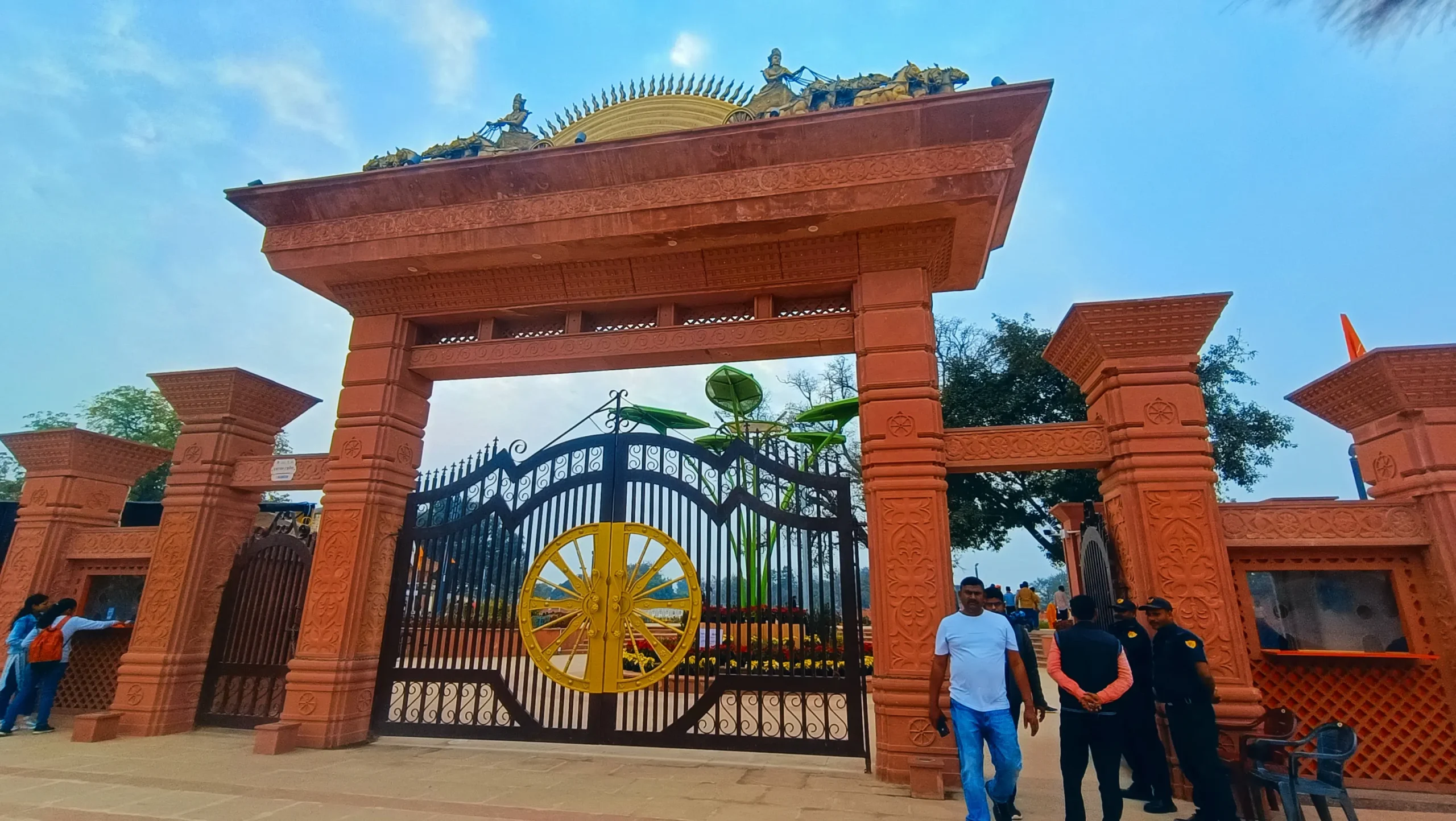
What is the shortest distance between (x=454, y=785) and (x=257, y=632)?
320cm

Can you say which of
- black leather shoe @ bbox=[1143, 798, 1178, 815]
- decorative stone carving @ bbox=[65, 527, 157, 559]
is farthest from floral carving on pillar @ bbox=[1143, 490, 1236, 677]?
decorative stone carving @ bbox=[65, 527, 157, 559]

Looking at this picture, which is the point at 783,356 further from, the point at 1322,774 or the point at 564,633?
the point at 1322,774

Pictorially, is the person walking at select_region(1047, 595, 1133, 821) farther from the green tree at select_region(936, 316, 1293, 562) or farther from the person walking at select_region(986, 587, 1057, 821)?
the green tree at select_region(936, 316, 1293, 562)

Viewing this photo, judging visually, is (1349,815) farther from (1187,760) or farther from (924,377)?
(924,377)

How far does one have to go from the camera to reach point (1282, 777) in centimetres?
336

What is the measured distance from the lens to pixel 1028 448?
4.71m

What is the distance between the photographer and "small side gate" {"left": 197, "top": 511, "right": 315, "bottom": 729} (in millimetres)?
5875

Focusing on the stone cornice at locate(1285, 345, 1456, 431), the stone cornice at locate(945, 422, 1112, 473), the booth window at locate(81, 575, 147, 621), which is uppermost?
the stone cornice at locate(1285, 345, 1456, 431)

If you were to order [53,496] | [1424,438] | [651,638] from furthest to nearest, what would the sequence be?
[53,496], [651,638], [1424,438]

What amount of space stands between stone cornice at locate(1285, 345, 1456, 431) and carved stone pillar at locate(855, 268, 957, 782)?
2698mm

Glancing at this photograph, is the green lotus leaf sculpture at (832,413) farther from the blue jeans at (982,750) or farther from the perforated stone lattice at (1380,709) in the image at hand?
the blue jeans at (982,750)

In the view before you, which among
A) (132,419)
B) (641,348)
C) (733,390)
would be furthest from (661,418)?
(132,419)

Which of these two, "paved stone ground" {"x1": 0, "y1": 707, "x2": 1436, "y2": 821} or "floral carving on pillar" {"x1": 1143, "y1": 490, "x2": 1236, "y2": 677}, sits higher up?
"floral carving on pillar" {"x1": 1143, "y1": 490, "x2": 1236, "y2": 677}

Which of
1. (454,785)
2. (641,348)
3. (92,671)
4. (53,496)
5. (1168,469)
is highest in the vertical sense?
(641,348)
